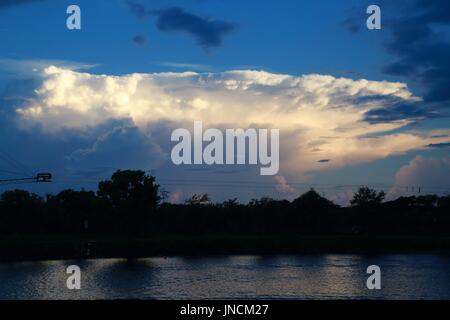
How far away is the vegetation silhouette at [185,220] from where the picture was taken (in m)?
77.4

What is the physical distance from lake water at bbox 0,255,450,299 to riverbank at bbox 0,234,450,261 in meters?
7.16

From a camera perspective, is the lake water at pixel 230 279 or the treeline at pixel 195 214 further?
the treeline at pixel 195 214

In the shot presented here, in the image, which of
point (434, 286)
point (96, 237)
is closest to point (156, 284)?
point (434, 286)

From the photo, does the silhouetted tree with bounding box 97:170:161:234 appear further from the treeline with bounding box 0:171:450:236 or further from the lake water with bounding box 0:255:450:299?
the lake water with bounding box 0:255:450:299

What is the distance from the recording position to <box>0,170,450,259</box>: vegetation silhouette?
254 ft

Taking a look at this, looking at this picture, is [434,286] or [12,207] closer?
[434,286]

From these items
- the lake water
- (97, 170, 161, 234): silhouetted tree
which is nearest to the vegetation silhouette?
(97, 170, 161, 234): silhouetted tree

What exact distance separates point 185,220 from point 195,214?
2136 millimetres

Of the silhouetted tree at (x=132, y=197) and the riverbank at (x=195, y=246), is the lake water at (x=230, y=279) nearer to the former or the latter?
the riverbank at (x=195, y=246)

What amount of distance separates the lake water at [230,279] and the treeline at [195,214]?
1860 centimetres

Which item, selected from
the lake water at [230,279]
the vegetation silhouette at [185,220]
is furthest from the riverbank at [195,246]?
the lake water at [230,279]

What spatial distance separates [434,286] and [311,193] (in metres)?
65.7
